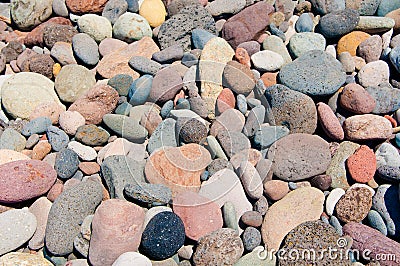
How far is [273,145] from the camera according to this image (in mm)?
2746

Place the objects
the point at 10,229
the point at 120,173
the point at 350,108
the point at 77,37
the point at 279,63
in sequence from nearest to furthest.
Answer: the point at 10,229 < the point at 120,173 < the point at 350,108 < the point at 279,63 < the point at 77,37

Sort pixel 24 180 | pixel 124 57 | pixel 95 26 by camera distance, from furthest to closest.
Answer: pixel 95 26, pixel 124 57, pixel 24 180

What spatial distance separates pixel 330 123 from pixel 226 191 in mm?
818

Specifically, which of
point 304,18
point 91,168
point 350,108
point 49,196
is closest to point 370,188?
point 350,108

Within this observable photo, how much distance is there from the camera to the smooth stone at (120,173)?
8.38ft

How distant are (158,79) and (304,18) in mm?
1305

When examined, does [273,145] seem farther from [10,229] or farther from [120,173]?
[10,229]

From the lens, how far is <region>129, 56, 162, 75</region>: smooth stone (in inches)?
123

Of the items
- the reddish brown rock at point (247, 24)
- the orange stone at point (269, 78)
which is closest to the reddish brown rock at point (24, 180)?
the orange stone at point (269, 78)

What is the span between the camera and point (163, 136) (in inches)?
111

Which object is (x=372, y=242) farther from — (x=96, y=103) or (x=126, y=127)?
(x=96, y=103)

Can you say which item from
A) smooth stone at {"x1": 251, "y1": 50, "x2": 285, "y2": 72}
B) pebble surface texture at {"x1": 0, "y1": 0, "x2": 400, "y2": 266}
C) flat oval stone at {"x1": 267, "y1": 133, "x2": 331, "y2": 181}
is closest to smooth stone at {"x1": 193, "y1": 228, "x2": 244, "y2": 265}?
pebble surface texture at {"x1": 0, "y1": 0, "x2": 400, "y2": 266}

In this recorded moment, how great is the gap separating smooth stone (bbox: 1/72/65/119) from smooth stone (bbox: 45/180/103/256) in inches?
31.5

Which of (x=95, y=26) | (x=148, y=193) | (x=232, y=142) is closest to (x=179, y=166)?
(x=148, y=193)
